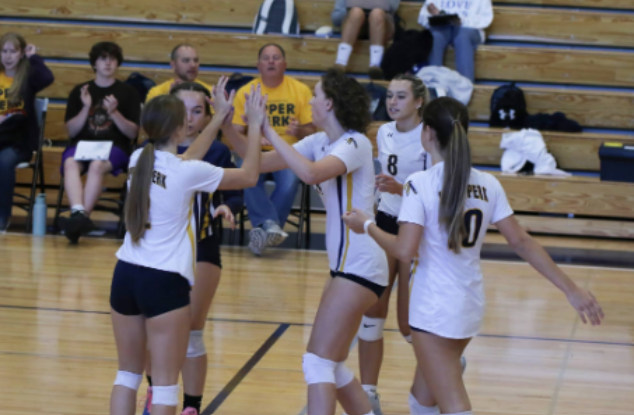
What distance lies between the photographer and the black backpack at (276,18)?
8.77 m

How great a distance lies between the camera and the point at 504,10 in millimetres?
9039

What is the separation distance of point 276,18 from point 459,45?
1979mm

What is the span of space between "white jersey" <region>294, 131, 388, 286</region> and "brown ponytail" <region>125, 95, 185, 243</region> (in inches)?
22.7

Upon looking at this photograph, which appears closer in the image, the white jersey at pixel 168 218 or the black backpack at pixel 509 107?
the white jersey at pixel 168 218

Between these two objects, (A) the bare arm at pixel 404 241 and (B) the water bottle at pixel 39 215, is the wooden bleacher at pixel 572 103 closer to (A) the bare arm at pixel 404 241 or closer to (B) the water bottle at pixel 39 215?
(B) the water bottle at pixel 39 215

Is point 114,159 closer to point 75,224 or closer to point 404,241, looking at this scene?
point 75,224

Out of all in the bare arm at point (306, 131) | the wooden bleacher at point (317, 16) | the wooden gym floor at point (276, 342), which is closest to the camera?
the wooden gym floor at point (276, 342)

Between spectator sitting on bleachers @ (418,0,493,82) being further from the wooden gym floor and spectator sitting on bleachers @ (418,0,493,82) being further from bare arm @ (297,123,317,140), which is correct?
the wooden gym floor

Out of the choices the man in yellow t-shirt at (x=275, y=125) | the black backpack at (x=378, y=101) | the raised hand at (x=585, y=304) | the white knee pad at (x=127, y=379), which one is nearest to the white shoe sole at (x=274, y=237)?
the man in yellow t-shirt at (x=275, y=125)

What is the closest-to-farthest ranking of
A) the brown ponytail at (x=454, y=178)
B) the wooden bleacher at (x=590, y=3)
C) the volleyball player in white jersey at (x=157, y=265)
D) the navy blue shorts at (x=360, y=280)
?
the brown ponytail at (x=454, y=178)
the volleyball player in white jersey at (x=157, y=265)
the navy blue shorts at (x=360, y=280)
the wooden bleacher at (x=590, y=3)

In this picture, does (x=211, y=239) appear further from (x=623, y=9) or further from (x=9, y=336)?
(x=623, y=9)

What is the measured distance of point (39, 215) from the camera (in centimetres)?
698

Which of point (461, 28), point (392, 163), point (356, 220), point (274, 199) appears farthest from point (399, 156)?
point (461, 28)

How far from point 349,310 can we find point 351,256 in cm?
19
